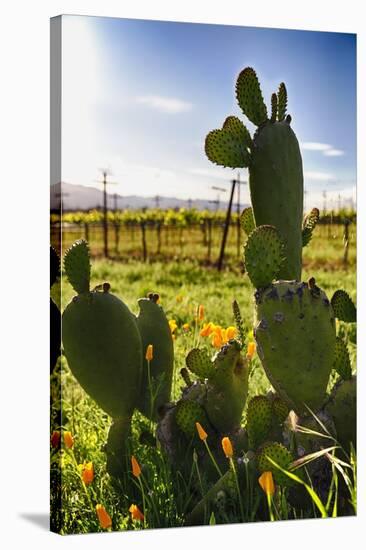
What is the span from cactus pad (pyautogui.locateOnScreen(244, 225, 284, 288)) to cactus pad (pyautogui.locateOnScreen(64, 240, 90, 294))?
25.3 inches

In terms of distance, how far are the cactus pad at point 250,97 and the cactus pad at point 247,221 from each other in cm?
38

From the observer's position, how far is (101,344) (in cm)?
520

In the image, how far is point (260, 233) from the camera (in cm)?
517

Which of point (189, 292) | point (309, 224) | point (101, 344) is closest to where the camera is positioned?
point (101, 344)

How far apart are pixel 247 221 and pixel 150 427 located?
0.98m

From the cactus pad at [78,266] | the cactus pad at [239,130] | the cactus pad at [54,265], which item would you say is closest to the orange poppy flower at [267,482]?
the cactus pad at [78,266]

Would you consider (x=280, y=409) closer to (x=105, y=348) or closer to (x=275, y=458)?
(x=275, y=458)

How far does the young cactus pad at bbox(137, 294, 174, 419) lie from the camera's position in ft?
17.7

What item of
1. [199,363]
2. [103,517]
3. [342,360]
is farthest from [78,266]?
[342,360]

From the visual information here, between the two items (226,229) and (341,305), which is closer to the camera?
(341,305)

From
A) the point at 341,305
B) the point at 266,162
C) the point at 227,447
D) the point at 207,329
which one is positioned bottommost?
the point at 227,447

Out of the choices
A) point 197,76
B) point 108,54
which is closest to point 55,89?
point 108,54

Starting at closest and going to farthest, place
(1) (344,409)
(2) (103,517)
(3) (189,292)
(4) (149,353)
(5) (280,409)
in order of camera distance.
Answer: (2) (103,517), (4) (149,353), (5) (280,409), (1) (344,409), (3) (189,292)

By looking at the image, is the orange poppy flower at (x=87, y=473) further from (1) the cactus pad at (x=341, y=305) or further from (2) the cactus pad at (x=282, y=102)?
(2) the cactus pad at (x=282, y=102)
